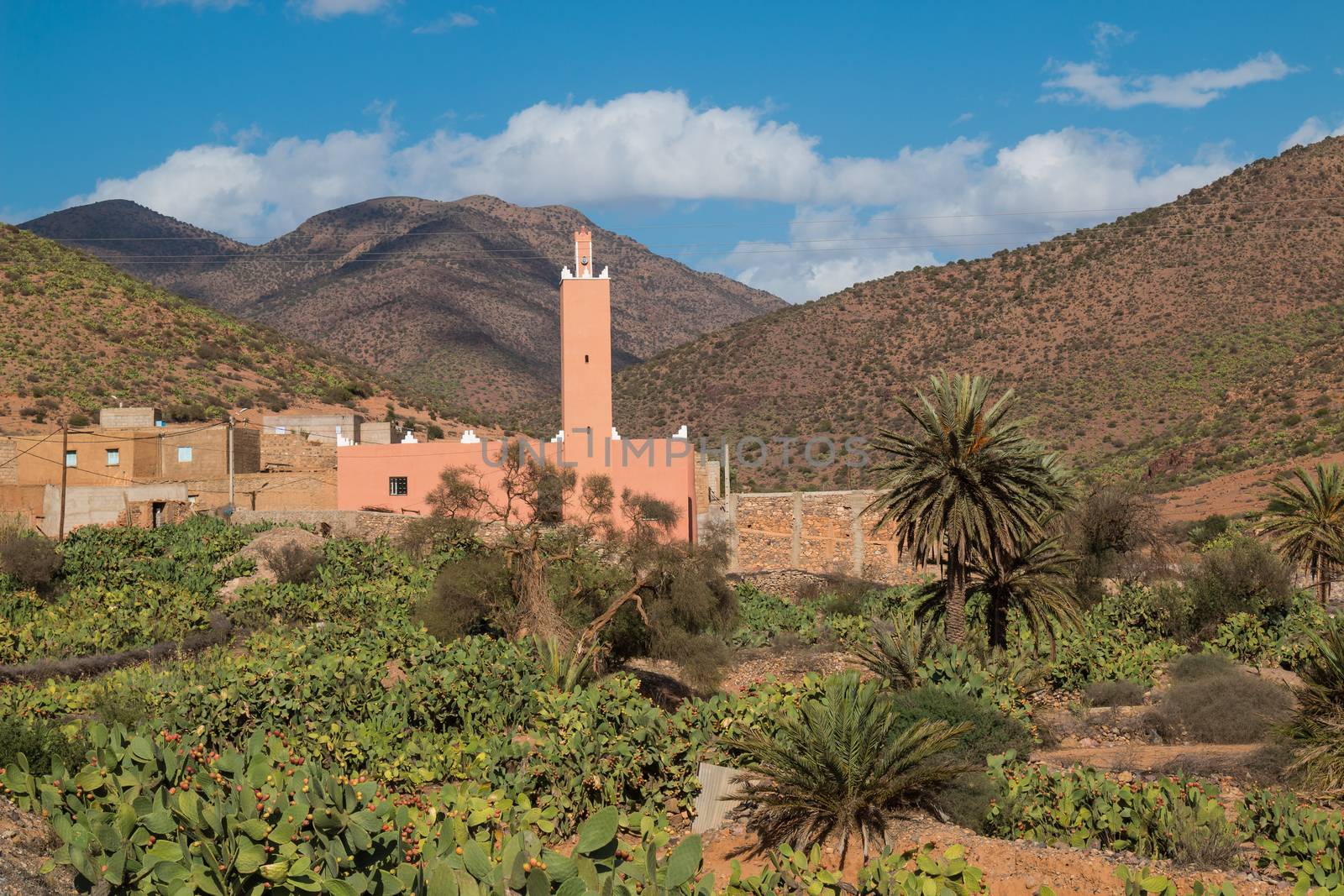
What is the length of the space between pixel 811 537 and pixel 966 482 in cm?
1842

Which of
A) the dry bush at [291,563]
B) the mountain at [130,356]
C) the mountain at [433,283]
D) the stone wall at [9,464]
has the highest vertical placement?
the mountain at [433,283]

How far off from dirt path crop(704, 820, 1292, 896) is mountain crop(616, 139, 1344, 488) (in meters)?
38.0

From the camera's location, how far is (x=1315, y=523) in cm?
2294

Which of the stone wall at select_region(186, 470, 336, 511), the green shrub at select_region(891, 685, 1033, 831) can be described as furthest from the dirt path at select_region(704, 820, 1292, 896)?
the stone wall at select_region(186, 470, 336, 511)

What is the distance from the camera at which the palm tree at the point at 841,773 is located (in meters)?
10.0

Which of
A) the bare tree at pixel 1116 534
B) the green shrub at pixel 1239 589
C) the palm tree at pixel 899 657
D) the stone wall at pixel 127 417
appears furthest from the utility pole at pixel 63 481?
the green shrub at pixel 1239 589

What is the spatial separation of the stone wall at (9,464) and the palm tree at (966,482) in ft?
88.8

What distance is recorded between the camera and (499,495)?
31703 millimetres

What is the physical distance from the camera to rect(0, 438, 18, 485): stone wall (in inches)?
1312

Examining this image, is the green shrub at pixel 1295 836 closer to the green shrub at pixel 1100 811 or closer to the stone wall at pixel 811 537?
the green shrub at pixel 1100 811

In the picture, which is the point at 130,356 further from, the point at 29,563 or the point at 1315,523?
the point at 1315,523

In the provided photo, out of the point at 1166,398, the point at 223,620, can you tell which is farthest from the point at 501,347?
the point at 223,620

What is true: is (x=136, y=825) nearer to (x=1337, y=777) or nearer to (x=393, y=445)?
(x=1337, y=777)

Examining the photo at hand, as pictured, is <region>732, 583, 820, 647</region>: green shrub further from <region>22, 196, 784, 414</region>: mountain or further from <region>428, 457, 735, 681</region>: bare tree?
<region>22, 196, 784, 414</region>: mountain
